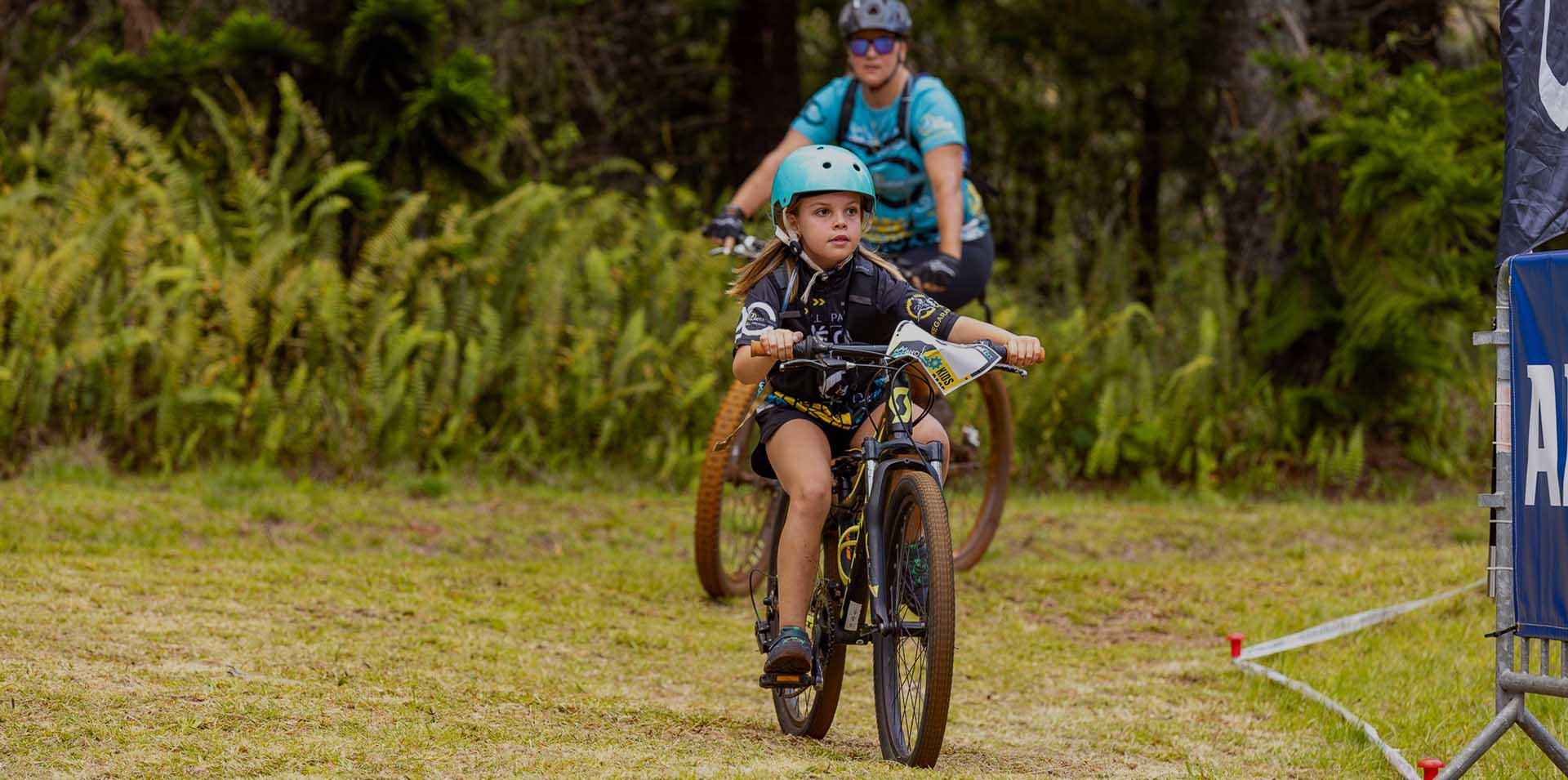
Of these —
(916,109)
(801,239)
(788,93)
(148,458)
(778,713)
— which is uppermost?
(788,93)

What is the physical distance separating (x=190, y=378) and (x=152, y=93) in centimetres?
269

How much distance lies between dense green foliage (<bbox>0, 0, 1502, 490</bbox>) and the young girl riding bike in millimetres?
5171

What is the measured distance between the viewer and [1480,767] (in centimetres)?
490

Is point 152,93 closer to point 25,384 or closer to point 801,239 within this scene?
point 25,384

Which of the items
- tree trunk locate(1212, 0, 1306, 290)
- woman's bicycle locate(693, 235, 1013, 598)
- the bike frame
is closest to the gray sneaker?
the bike frame

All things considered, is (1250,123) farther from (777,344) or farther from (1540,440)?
(777,344)

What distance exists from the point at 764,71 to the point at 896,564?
1077 cm

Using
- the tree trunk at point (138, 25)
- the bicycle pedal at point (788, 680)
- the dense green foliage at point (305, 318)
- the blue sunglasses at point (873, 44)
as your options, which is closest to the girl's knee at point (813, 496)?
the bicycle pedal at point (788, 680)

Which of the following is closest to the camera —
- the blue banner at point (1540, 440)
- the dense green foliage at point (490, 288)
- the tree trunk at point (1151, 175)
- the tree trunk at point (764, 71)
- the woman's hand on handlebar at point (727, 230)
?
the blue banner at point (1540, 440)

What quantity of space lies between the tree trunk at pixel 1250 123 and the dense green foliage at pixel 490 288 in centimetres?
8

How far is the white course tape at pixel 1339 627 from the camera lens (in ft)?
21.3

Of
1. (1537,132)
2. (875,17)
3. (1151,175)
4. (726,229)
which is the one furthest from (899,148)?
(1151,175)

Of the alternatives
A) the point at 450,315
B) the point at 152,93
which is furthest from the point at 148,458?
the point at 152,93

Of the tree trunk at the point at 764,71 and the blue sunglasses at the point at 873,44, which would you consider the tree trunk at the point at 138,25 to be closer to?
the tree trunk at the point at 764,71
